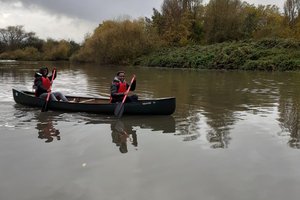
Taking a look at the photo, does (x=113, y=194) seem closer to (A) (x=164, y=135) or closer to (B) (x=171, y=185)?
(B) (x=171, y=185)

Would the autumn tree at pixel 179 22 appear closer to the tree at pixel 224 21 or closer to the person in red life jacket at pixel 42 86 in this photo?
the tree at pixel 224 21

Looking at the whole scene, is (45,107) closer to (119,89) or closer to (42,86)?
(42,86)

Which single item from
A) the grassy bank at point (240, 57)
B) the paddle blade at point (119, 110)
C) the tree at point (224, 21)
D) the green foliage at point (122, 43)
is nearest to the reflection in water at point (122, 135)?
the paddle blade at point (119, 110)

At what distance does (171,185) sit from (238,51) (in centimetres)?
3373

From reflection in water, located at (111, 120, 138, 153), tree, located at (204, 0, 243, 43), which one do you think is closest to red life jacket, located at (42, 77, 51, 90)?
reflection in water, located at (111, 120, 138, 153)

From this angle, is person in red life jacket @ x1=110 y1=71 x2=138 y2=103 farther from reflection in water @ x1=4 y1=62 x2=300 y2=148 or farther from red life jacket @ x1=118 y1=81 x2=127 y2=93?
reflection in water @ x1=4 y1=62 x2=300 y2=148

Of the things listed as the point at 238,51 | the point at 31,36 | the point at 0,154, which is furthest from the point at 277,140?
the point at 31,36

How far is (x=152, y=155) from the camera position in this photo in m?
7.42

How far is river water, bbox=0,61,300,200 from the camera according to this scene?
5.63 m

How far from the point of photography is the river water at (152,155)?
563cm

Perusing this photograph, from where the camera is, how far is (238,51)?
37.9 m

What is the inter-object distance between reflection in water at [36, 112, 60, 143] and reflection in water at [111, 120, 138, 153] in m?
1.33

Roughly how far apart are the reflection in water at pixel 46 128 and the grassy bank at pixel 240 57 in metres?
26.9

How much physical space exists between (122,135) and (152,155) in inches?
75.8
